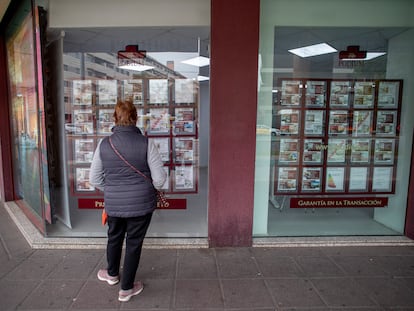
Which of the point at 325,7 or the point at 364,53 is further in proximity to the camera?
the point at 364,53

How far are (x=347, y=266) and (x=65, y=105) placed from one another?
158 inches

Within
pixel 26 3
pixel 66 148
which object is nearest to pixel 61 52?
pixel 26 3

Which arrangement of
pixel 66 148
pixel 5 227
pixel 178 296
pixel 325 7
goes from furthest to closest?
pixel 5 227
pixel 66 148
pixel 325 7
pixel 178 296

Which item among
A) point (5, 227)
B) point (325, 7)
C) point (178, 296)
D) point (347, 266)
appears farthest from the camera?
point (5, 227)

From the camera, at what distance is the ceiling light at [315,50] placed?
3.88m

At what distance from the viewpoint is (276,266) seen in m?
3.16

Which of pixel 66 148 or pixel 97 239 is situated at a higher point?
pixel 66 148

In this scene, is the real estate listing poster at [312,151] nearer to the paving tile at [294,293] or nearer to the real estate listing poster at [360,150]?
the real estate listing poster at [360,150]

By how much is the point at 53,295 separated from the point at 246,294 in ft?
5.73

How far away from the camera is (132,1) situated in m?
3.56

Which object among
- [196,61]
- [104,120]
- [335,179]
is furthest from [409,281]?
[196,61]

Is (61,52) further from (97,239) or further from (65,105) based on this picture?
(97,239)

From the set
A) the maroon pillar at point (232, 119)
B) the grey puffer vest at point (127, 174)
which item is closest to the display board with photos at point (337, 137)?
the maroon pillar at point (232, 119)

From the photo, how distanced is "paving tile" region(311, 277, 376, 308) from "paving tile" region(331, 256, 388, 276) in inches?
8.1
